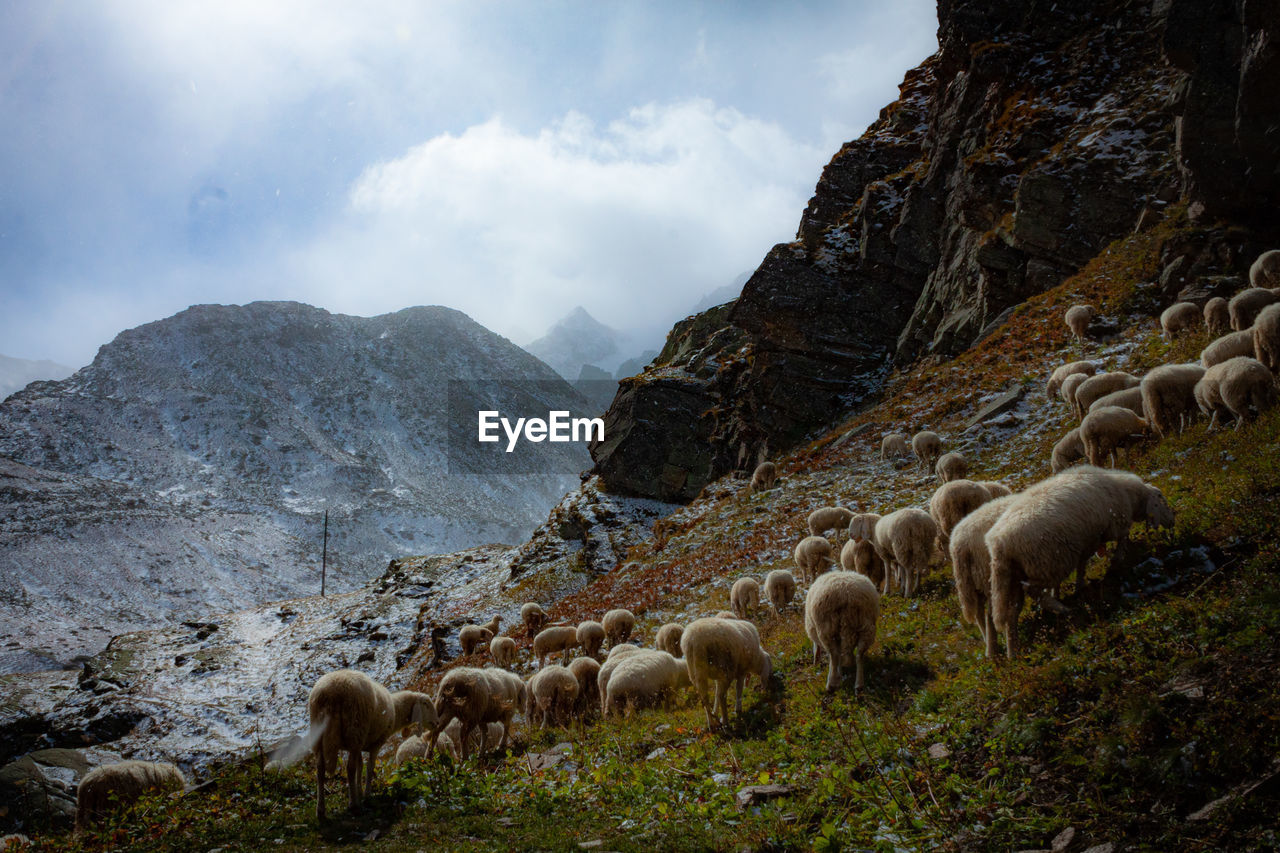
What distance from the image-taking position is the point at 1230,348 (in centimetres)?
1155

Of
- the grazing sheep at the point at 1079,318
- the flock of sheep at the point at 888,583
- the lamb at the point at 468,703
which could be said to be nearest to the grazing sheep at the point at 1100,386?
the flock of sheep at the point at 888,583

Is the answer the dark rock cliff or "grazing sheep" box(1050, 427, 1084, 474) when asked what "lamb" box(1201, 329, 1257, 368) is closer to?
"grazing sheep" box(1050, 427, 1084, 474)

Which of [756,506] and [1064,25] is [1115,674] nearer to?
[756,506]

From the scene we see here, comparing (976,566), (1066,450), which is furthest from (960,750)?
(1066,450)

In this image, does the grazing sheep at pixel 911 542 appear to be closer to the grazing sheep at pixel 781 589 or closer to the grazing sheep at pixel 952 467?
the grazing sheep at pixel 781 589

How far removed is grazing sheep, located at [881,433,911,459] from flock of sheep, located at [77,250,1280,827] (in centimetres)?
683

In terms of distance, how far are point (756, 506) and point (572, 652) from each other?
9711 millimetres

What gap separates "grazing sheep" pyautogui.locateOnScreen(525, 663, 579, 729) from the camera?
11.6 m

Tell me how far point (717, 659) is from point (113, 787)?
1005 cm

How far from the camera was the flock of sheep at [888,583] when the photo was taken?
22.3ft

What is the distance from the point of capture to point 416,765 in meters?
8.97

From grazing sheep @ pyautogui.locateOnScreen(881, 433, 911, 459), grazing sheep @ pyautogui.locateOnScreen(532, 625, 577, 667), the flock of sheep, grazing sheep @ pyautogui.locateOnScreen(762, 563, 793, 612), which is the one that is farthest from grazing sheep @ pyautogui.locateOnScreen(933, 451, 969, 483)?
grazing sheep @ pyautogui.locateOnScreen(532, 625, 577, 667)

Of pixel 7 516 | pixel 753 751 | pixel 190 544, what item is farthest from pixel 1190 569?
pixel 7 516

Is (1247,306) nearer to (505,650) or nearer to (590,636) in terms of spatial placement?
(590,636)
